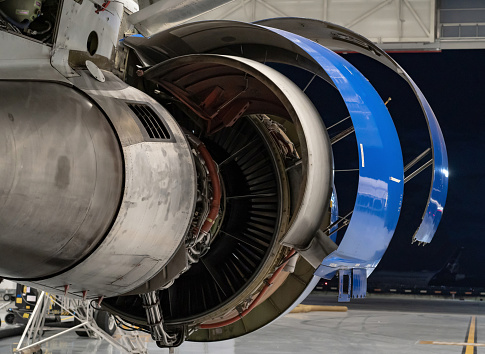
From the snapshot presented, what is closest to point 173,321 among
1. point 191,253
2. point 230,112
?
point 191,253

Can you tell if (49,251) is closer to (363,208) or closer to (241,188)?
(363,208)

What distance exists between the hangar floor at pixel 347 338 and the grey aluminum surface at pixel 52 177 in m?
9.12

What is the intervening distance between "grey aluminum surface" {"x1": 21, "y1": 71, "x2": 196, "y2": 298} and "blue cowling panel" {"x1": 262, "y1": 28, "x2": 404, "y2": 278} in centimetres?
85

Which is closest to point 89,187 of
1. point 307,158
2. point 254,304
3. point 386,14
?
point 307,158

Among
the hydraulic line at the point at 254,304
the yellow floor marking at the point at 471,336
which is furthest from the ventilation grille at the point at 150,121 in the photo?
the yellow floor marking at the point at 471,336

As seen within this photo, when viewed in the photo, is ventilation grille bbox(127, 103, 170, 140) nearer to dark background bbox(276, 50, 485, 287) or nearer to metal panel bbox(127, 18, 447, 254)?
metal panel bbox(127, 18, 447, 254)

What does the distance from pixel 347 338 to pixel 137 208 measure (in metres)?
12.2

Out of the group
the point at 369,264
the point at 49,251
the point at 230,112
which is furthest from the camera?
the point at 230,112

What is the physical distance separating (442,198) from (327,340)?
10820 millimetres

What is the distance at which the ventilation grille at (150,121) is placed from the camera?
11.3 feet

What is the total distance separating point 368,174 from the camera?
3303 mm

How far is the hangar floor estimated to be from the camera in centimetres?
1247

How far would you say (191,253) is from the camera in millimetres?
4207

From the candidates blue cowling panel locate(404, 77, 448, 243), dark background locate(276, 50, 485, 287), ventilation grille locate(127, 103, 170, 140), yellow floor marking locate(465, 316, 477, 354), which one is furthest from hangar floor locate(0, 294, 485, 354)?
dark background locate(276, 50, 485, 287)
